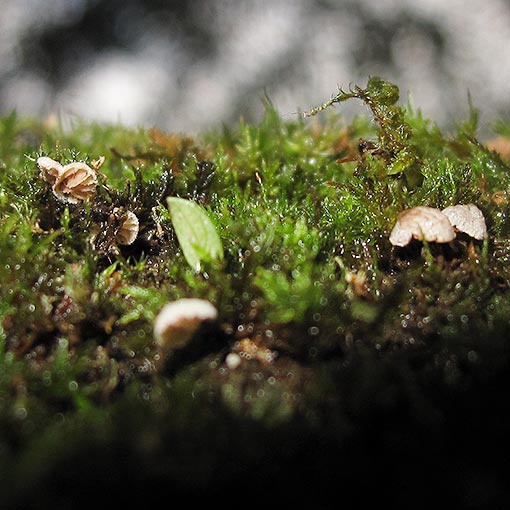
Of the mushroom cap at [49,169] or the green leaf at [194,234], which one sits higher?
the mushroom cap at [49,169]

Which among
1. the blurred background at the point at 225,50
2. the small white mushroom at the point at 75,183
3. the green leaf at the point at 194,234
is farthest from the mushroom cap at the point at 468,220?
the blurred background at the point at 225,50

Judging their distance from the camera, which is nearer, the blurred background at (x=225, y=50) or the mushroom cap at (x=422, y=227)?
the mushroom cap at (x=422, y=227)

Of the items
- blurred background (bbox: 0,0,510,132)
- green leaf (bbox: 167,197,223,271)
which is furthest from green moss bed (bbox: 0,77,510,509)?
blurred background (bbox: 0,0,510,132)

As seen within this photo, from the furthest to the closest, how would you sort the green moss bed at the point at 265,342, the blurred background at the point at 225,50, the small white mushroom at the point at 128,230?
the blurred background at the point at 225,50, the small white mushroom at the point at 128,230, the green moss bed at the point at 265,342

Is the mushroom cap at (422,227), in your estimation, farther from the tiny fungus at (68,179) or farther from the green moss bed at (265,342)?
the tiny fungus at (68,179)

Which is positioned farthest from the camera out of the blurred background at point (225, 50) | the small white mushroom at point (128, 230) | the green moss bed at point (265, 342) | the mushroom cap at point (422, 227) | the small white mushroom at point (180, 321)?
the blurred background at point (225, 50)

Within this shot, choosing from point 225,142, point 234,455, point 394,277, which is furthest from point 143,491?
point 225,142

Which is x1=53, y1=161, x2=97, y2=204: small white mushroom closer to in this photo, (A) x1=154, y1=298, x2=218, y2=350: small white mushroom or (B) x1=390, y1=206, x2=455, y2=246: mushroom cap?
(A) x1=154, y1=298, x2=218, y2=350: small white mushroom
